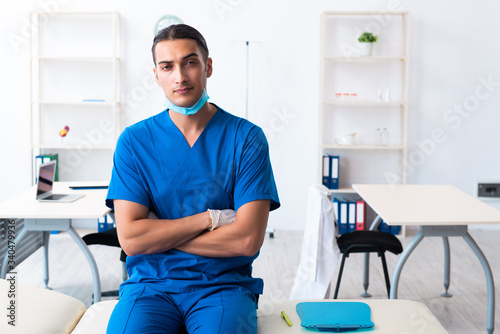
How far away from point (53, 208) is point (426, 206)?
193 cm

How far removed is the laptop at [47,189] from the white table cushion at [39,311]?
993mm

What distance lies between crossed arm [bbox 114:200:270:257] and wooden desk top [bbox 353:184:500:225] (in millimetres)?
1045

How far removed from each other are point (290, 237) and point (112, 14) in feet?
7.87

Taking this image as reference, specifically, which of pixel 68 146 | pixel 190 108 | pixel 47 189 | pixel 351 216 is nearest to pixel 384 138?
pixel 351 216

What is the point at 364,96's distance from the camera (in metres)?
4.76

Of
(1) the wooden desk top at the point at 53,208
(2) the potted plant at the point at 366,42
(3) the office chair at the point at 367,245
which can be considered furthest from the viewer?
(2) the potted plant at the point at 366,42

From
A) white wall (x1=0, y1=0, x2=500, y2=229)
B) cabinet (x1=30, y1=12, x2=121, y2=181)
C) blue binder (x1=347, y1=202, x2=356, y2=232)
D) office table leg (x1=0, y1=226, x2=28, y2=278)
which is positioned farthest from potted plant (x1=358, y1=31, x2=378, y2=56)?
office table leg (x1=0, y1=226, x2=28, y2=278)

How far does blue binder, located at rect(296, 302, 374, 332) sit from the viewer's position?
5.49ft

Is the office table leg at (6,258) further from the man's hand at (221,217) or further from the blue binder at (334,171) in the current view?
the blue binder at (334,171)

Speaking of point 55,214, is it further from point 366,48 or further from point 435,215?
point 366,48

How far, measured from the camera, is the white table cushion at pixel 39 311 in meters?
1.70

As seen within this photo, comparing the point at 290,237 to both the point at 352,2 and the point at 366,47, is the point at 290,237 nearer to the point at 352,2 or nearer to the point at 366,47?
the point at 366,47

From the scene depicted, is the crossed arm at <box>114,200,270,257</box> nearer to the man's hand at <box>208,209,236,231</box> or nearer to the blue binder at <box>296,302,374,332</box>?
the man's hand at <box>208,209,236,231</box>

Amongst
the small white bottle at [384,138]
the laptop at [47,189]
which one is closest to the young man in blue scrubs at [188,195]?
the laptop at [47,189]
